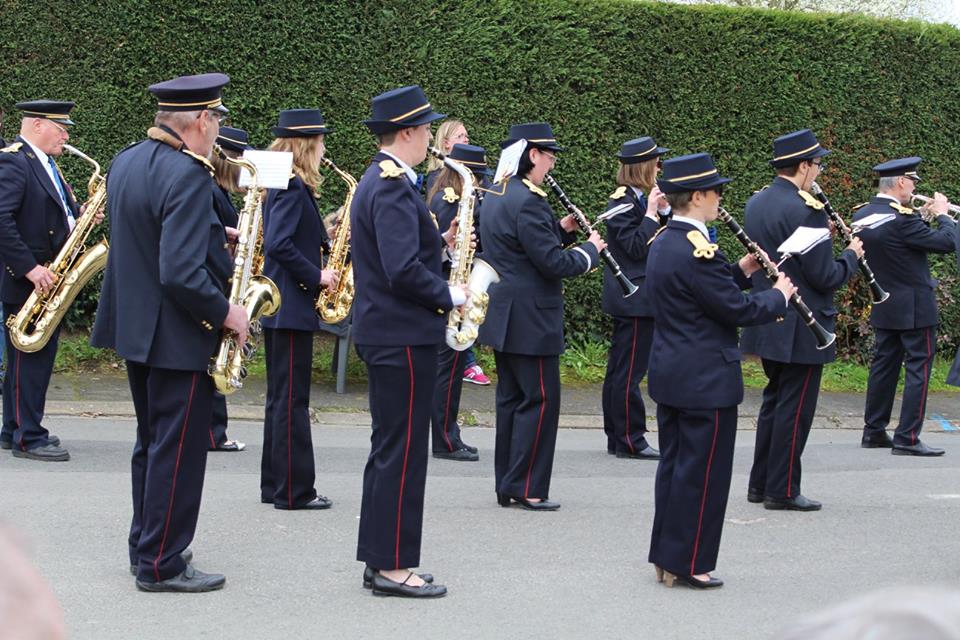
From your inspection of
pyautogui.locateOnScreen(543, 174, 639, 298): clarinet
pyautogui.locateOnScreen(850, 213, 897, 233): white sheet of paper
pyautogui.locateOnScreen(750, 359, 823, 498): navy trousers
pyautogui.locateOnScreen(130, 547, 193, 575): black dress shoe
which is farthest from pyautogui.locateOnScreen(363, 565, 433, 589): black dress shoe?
pyautogui.locateOnScreen(850, 213, 897, 233): white sheet of paper

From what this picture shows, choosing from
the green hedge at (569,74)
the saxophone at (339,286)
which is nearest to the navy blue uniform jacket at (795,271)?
the saxophone at (339,286)

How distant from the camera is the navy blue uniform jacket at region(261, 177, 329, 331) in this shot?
661cm

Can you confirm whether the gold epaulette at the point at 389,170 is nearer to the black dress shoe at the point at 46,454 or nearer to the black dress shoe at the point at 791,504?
the black dress shoe at the point at 791,504

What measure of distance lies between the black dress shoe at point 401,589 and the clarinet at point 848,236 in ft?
10.9

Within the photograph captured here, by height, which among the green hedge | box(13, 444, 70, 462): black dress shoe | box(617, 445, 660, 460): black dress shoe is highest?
the green hedge

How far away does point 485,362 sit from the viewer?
11695mm

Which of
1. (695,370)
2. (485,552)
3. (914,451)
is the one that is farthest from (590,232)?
(914,451)

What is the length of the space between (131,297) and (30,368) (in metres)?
3.12

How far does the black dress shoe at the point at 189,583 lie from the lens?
5.25m

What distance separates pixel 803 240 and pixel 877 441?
340 cm

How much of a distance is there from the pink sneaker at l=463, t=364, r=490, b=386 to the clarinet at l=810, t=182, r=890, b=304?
3.59 m

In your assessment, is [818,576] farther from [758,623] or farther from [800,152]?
[800,152]

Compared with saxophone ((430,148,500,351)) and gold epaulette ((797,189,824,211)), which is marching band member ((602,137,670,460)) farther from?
saxophone ((430,148,500,351))

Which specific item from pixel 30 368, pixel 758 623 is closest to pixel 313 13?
pixel 30 368
